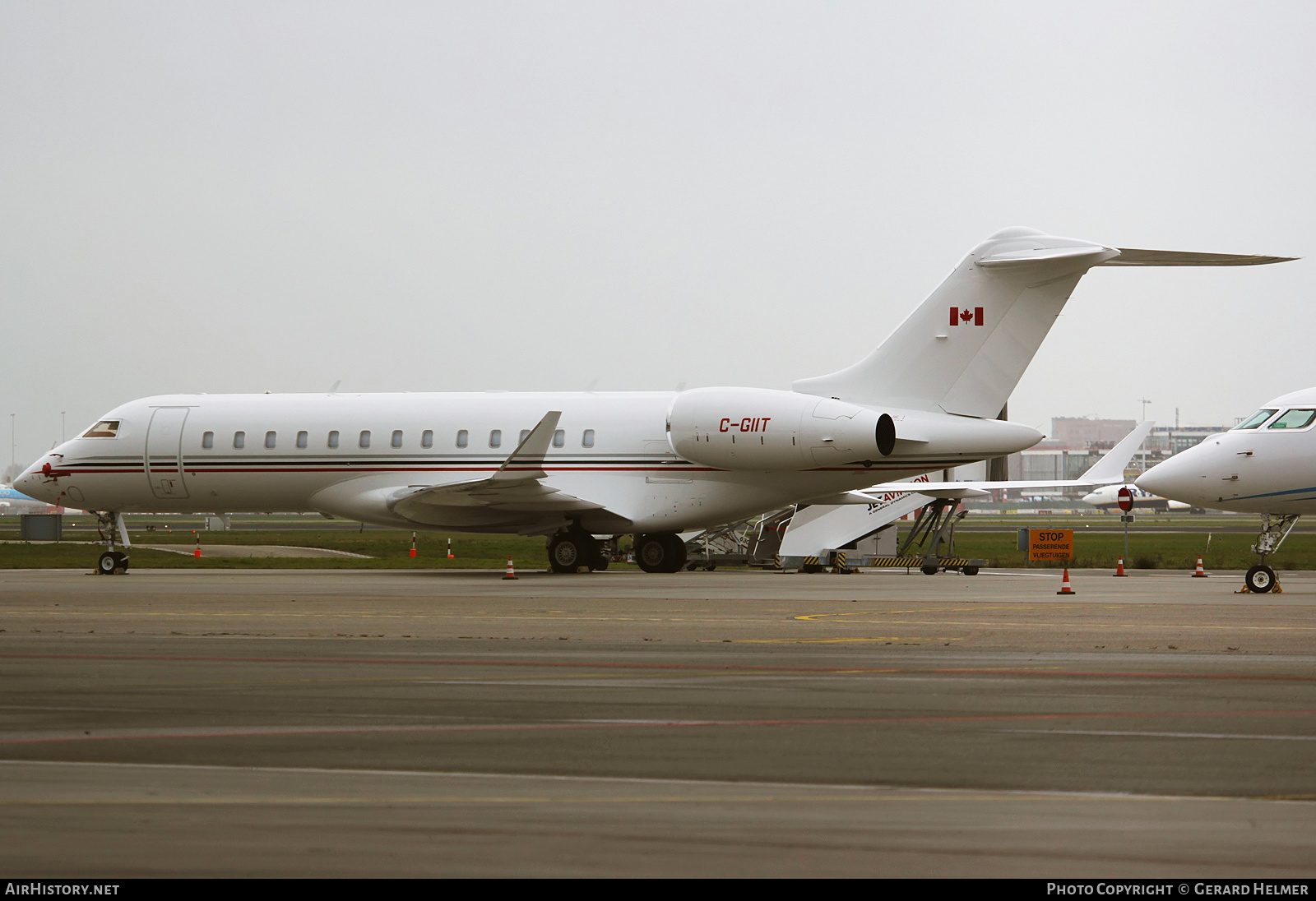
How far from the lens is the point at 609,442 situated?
2900 cm

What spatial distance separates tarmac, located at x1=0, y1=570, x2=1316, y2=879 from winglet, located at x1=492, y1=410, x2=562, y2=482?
11.7 m

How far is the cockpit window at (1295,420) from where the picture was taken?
2197 centimetres

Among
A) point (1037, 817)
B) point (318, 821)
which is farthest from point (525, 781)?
point (1037, 817)

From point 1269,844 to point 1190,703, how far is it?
13.4ft

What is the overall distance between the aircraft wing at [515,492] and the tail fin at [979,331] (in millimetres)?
6264

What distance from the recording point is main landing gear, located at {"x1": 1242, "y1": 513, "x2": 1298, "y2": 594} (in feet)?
69.9

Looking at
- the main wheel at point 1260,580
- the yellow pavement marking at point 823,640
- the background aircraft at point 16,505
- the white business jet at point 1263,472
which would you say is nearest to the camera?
the yellow pavement marking at point 823,640

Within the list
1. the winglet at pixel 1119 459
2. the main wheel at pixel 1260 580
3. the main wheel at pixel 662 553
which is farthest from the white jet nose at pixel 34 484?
the winglet at pixel 1119 459

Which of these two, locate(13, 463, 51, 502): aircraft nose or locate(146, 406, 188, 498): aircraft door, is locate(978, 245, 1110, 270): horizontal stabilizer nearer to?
locate(146, 406, 188, 498): aircraft door

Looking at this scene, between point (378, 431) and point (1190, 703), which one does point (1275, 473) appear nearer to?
point (1190, 703)

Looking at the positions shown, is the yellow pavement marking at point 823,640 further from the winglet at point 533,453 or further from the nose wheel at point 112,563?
the nose wheel at point 112,563

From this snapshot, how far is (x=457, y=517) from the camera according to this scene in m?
29.4

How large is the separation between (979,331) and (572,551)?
967 centimetres

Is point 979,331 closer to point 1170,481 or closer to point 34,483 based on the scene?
point 1170,481
